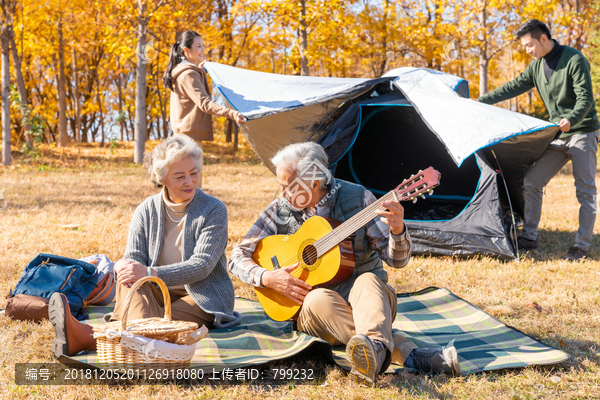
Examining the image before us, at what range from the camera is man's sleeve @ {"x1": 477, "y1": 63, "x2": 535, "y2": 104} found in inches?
179

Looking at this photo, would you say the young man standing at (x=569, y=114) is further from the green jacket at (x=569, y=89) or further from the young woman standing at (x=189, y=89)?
the young woman standing at (x=189, y=89)

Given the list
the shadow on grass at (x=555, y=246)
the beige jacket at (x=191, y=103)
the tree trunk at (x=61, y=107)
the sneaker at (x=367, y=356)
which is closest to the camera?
the sneaker at (x=367, y=356)

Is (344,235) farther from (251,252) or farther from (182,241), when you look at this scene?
(182,241)

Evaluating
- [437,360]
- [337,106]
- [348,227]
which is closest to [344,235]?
[348,227]

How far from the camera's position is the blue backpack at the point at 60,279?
2.94m

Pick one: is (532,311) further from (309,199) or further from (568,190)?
(568,190)

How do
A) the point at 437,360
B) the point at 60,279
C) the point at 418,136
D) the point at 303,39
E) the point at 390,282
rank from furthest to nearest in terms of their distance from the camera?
the point at 303,39 < the point at 418,136 < the point at 390,282 < the point at 60,279 < the point at 437,360

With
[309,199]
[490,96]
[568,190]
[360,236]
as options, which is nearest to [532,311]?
[360,236]

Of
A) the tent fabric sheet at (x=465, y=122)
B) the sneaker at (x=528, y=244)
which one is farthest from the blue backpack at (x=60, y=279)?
the sneaker at (x=528, y=244)

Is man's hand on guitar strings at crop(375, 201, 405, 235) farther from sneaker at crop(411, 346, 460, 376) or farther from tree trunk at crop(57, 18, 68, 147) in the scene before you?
tree trunk at crop(57, 18, 68, 147)

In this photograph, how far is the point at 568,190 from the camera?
322 inches

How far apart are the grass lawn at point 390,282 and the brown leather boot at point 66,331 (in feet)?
0.57

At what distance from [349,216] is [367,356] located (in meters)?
0.74

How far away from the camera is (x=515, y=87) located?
462cm
